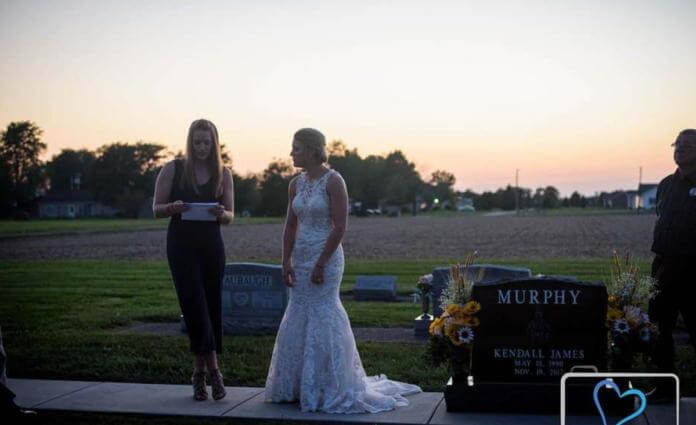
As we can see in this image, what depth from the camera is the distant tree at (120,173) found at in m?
131

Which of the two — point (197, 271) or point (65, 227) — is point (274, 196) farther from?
point (197, 271)

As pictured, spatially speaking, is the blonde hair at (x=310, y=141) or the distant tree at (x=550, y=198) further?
the distant tree at (x=550, y=198)

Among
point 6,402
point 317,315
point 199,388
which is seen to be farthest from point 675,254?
point 6,402

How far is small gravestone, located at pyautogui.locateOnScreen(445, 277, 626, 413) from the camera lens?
6715 mm

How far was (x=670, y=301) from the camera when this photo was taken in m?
7.22

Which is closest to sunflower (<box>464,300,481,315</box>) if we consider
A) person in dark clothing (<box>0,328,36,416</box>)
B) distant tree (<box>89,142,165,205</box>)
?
person in dark clothing (<box>0,328,36,416</box>)

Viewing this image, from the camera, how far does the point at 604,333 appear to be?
6766 millimetres

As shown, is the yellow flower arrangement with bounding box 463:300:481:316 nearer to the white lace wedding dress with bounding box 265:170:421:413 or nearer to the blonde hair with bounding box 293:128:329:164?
the white lace wedding dress with bounding box 265:170:421:413

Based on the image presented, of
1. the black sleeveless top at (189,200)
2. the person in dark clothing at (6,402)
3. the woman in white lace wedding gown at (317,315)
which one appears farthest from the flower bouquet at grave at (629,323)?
the person in dark clothing at (6,402)

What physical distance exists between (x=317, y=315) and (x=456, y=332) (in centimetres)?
124

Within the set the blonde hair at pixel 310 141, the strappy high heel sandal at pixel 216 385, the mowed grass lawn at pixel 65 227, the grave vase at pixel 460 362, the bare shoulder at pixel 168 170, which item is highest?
the blonde hair at pixel 310 141

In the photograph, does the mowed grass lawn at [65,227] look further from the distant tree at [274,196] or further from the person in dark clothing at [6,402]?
the person in dark clothing at [6,402]

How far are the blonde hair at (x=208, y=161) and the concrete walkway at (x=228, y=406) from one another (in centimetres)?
193

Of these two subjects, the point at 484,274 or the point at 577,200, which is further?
the point at 577,200
